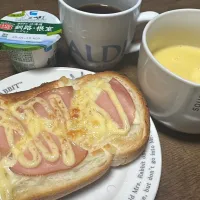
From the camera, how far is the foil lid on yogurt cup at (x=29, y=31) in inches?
45.4

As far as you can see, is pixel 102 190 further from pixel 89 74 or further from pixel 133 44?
pixel 133 44

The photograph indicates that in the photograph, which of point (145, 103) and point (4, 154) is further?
point (145, 103)

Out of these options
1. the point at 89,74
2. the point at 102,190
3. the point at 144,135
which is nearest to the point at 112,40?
the point at 89,74

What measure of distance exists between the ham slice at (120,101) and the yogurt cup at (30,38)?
268mm

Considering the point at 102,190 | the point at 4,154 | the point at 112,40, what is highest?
the point at 112,40

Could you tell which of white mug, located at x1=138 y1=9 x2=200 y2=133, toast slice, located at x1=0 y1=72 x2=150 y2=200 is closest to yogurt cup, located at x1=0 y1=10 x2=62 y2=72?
toast slice, located at x1=0 y1=72 x2=150 y2=200

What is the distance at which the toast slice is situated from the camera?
92 centimetres

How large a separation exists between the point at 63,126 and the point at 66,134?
3 cm

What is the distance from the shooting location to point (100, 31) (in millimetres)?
1138

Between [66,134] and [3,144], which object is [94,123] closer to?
[66,134]

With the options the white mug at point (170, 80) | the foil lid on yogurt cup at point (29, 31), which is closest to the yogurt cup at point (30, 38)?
the foil lid on yogurt cup at point (29, 31)

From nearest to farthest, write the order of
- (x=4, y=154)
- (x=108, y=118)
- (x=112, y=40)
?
(x=4, y=154)
(x=108, y=118)
(x=112, y=40)

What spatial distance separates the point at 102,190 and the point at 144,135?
22 centimetres

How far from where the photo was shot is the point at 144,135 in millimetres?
1051
